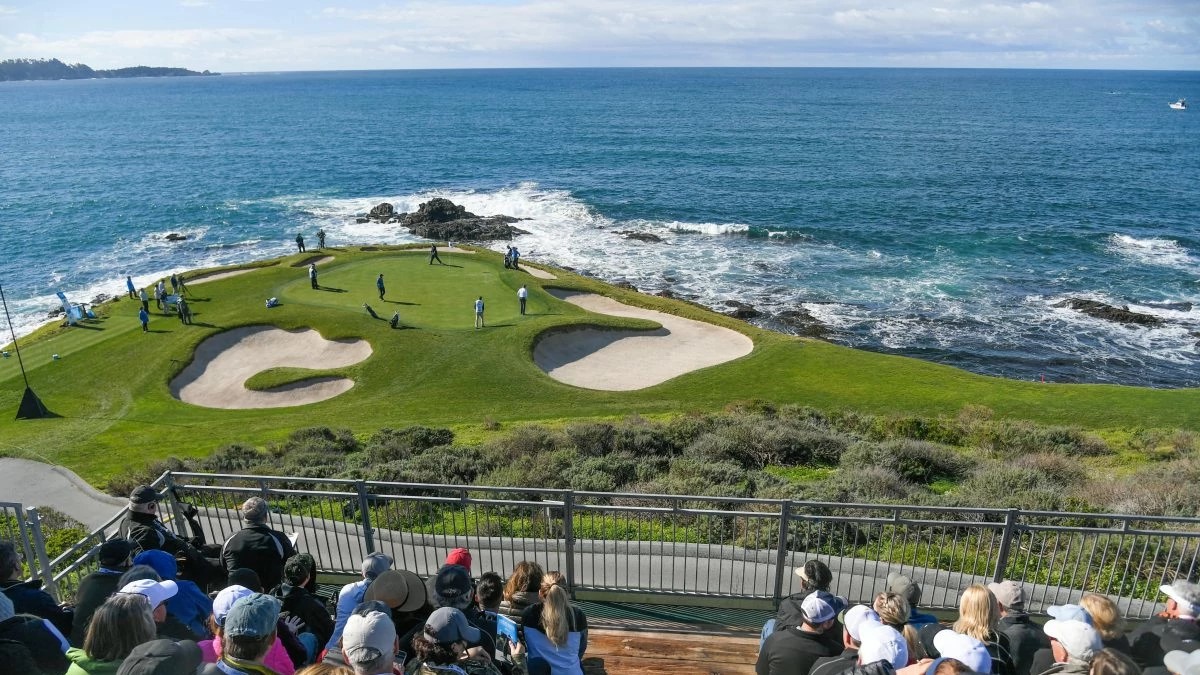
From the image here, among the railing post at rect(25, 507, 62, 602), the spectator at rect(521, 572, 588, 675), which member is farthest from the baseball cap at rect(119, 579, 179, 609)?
the railing post at rect(25, 507, 62, 602)

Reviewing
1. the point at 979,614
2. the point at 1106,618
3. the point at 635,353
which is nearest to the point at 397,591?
the point at 979,614

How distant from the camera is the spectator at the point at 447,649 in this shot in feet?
17.7

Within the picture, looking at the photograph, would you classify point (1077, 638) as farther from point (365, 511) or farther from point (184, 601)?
point (365, 511)

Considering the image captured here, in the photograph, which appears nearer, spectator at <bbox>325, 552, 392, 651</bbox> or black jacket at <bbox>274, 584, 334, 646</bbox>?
spectator at <bbox>325, 552, 392, 651</bbox>

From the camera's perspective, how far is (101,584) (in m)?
6.63

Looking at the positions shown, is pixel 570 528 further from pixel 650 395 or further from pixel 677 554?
pixel 650 395

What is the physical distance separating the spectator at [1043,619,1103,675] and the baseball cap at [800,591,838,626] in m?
1.55

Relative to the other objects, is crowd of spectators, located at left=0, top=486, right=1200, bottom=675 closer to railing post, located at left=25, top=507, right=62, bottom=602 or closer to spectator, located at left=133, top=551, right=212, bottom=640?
spectator, located at left=133, top=551, right=212, bottom=640

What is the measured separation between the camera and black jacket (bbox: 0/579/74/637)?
6.48 m

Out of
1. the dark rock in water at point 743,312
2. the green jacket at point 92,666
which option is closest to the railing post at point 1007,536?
the green jacket at point 92,666

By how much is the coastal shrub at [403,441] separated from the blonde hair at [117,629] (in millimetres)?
13494

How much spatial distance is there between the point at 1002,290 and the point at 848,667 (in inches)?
1833

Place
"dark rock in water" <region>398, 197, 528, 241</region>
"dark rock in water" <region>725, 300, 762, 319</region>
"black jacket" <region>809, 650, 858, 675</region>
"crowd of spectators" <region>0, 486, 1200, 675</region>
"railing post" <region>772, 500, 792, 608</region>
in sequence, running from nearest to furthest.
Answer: "crowd of spectators" <region>0, 486, 1200, 675</region>, "black jacket" <region>809, 650, 858, 675</region>, "railing post" <region>772, 500, 792, 608</region>, "dark rock in water" <region>725, 300, 762, 319</region>, "dark rock in water" <region>398, 197, 528, 241</region>

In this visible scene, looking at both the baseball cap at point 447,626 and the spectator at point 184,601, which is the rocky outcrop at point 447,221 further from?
the baseball cap at point 447,626
